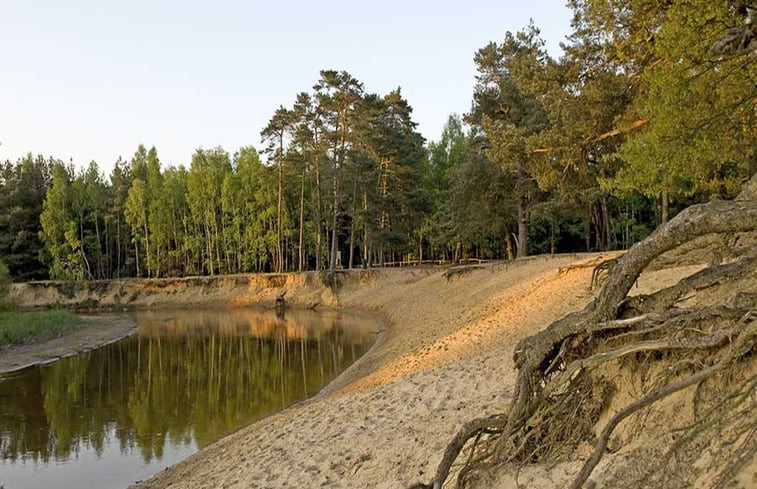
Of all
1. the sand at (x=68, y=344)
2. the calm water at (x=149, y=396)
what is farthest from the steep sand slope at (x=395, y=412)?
the sand at (x=68, y=344)

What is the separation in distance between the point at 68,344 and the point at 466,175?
75.1 ft

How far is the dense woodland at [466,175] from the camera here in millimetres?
8852

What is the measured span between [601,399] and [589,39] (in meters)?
10.3

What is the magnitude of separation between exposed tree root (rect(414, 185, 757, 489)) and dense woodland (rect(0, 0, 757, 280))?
262cm

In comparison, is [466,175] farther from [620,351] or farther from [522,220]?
[620,351]

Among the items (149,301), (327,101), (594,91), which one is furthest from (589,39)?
(149,301)

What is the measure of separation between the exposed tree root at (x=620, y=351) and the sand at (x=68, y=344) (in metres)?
22.5

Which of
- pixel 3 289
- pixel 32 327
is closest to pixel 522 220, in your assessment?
pixel 32 327

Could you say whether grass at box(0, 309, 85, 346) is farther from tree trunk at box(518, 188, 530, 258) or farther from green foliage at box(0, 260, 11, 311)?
tree trunk at box(518, 188, 530, 258)

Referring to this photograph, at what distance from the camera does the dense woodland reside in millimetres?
8852

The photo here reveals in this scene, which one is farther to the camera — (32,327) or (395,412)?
(32,327)

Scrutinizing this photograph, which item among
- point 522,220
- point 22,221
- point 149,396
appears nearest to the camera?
point 149,396

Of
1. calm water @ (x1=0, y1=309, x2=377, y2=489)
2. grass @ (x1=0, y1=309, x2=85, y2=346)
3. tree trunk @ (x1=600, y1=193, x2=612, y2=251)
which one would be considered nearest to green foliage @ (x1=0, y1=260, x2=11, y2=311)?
grass @ (x1=0, y1=309, x2=85, y2=346)

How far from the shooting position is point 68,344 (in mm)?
27234
